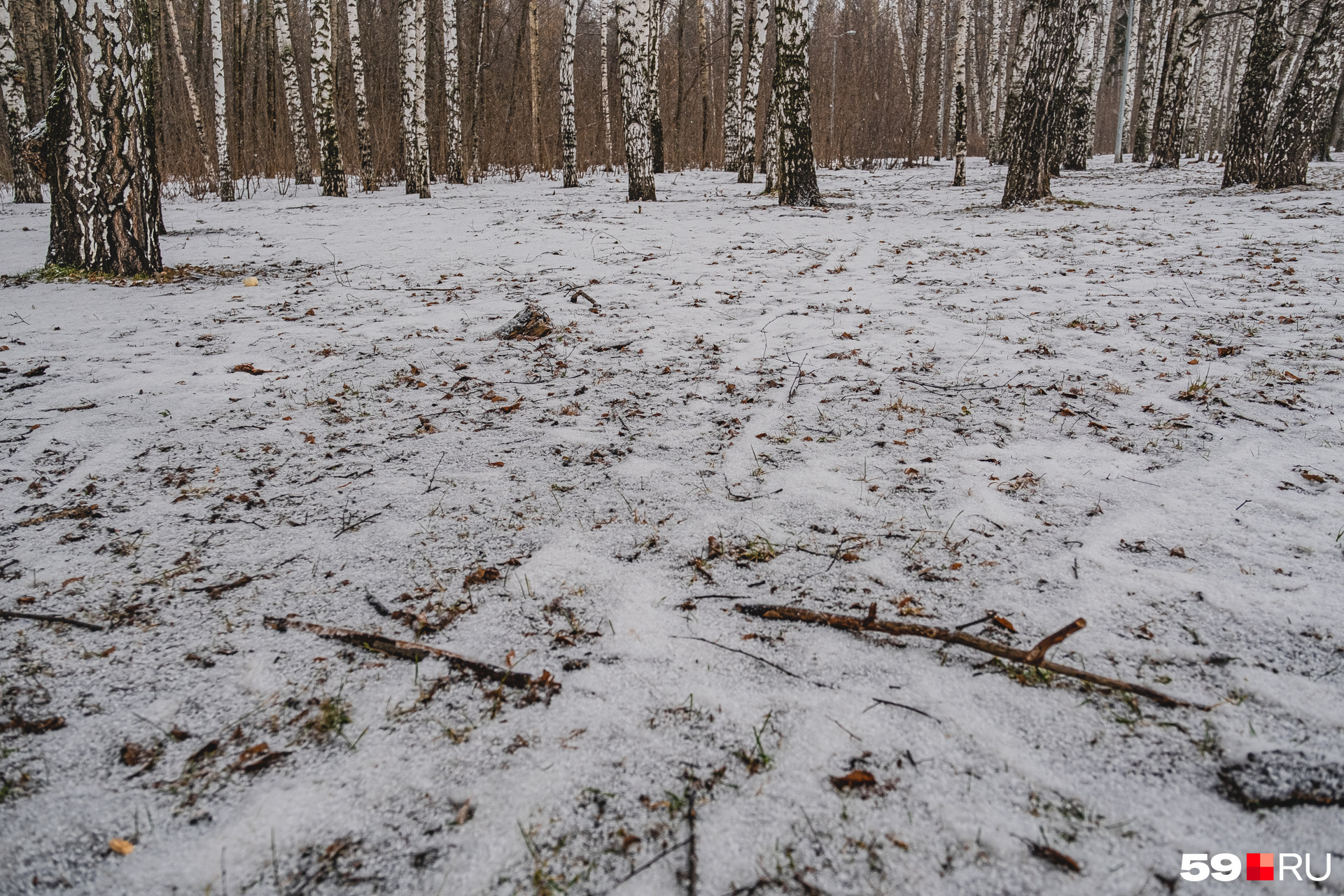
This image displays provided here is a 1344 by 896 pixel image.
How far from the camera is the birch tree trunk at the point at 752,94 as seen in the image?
12113 millimetres

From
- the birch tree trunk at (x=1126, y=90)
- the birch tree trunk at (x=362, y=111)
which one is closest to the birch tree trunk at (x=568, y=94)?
the birch tree trunk at (x=362, y=111)

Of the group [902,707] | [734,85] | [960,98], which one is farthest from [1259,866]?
[734,85]

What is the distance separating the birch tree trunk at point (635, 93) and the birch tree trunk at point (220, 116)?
639cm

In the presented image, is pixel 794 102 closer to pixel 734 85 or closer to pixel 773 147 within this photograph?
pixel 773 147

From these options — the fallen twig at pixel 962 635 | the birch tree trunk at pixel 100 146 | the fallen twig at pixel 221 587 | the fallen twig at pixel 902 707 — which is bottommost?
the fallen twig at pixel 902 707

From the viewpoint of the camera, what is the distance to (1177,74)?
1187 cm

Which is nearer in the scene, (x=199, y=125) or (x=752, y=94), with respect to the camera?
(x=199, y=125)

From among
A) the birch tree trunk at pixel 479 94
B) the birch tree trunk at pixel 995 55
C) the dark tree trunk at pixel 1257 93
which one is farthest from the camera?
the birch tree trunk at pixel 995 55

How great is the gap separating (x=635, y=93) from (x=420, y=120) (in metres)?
4.63

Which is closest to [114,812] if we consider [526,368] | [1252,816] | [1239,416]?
[1252,816]

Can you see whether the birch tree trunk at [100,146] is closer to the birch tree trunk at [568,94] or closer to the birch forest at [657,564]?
the birch forest at [657,564]

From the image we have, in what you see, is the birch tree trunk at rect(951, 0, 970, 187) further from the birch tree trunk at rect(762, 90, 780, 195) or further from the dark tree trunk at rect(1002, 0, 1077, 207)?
the birch tree trunk at rect(762, 90, 780, 195)

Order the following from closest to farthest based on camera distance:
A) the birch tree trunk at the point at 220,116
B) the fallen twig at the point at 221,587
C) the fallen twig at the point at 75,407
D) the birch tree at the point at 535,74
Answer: the fallen twig at the point at 221,587 < the fallen twig at the point at 75,407 < the birch tree trunk at the point at 220,116 < the birch tree at the point at 535,74

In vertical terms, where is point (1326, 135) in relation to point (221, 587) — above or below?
above
